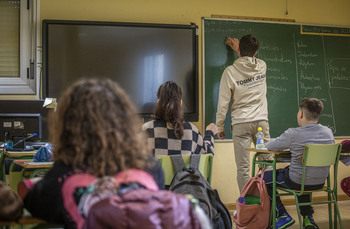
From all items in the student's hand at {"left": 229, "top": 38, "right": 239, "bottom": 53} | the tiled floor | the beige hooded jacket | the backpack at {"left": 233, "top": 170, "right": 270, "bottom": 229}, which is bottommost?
the tiled floor

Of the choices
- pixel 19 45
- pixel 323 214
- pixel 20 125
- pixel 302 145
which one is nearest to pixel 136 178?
pixel 20 125

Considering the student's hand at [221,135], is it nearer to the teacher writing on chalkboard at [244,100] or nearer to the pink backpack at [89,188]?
the teacher writing on chalkboard at [244,100]

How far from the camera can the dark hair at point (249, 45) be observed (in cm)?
429

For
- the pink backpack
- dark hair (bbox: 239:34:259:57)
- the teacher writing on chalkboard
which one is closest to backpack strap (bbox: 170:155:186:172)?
the pink backpack

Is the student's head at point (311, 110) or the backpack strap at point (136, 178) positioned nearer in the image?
the backpack strap at point (136, 178)

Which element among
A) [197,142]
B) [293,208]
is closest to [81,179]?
[197,142]

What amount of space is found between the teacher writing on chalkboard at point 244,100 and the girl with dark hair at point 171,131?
159cm

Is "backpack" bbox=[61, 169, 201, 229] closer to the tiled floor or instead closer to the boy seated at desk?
the boy seated at desk

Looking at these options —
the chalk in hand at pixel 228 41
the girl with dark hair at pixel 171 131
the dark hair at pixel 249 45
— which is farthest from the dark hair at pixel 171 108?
the chalk in hand at pixel 228 41

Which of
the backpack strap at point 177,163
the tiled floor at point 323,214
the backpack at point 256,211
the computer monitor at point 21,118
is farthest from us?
the tiled floor at point 323,214

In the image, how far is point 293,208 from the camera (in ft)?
16.0

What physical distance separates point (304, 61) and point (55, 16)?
9.06 feet

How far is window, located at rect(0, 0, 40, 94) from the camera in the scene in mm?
4258

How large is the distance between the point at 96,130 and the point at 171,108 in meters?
1.52
